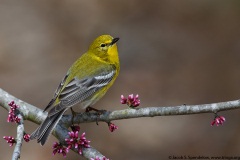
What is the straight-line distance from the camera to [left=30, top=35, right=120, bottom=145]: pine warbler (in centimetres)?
610

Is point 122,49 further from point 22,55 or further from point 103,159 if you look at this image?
point 103,159

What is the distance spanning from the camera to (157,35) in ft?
40.2

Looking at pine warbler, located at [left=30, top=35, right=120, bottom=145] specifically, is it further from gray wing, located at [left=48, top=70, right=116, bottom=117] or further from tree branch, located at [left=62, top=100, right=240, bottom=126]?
tree branch, located at [left=62, top=100, right=240, bottom=126]

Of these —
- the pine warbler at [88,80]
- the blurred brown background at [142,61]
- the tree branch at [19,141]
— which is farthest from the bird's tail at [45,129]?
the blurred brown background at [142,61]

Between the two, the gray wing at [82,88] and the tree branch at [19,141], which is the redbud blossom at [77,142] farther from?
the gray wing at [82,88]

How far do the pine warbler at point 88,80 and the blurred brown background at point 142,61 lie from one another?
2722 millimetres

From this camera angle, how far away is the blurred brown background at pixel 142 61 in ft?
32.2

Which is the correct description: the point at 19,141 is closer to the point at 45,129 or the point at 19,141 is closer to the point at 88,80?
the point at 45,129

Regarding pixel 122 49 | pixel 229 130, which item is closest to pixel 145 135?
pixel 229 130

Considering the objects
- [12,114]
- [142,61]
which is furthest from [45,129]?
[142,61]

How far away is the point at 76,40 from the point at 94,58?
4.91 metres

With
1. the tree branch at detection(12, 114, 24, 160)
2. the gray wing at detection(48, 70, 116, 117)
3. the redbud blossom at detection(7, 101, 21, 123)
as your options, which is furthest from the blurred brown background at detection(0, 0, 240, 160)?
the tree branch at detection(12, 114, 24, 160)

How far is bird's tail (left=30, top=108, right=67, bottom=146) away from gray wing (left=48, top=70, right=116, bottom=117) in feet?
1.44

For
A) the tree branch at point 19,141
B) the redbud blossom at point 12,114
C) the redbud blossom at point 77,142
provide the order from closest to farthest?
the tree branch at point 19,141
the redbud blossom at point 77,142
the redbud blossom at point 12,114
